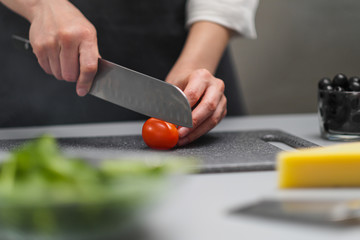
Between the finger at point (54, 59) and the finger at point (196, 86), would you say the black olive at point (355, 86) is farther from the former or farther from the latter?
the finger at point (54, 59)

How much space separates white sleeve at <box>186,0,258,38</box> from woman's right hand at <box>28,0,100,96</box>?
0.45 m

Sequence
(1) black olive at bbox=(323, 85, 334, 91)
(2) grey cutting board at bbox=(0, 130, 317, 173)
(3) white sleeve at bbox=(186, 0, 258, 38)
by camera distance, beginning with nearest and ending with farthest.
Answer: (2) grey cutting board at bbox=(0, 130, 317, 173) < (1) black olive at bbox=(323, 85, 334, 91) < (3) white sleeve at bbox=(186, 0, 258, 38)

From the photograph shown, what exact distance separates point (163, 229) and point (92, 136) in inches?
30.9

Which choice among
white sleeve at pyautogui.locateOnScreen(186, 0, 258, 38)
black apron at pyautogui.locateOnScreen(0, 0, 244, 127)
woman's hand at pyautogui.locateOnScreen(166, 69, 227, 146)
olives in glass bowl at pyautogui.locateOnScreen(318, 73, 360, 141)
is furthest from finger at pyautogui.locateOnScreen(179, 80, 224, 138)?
black apron at pyautogui.locateOnScreen(0, 0, 244, 127)

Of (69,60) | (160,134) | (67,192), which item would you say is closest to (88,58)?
(69,60)

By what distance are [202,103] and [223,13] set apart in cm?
47

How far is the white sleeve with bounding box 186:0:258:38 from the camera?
159cm

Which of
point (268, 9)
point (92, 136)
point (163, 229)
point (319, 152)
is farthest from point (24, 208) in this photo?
point (268, 9)

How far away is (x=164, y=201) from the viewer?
56 cm

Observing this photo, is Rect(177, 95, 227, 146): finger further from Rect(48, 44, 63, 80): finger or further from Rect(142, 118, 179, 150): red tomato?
Rect(48, 44, 63, 80): finger

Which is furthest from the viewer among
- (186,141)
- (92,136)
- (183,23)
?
(183,23)

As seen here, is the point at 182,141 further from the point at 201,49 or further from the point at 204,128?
the point at 201,49

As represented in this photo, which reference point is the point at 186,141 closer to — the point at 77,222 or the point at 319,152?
the point at 319,152

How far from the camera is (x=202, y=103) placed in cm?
122
